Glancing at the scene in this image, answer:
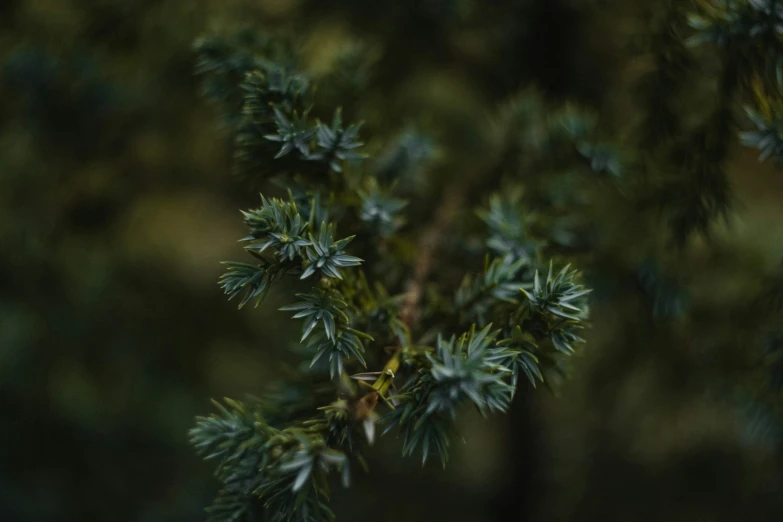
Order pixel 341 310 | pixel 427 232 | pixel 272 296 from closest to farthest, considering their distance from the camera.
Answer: pixel 341 310 < pixel 427 232 < pixel 272 296

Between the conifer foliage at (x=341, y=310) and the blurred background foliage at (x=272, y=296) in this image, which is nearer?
the conifer foliage at (x=341, y=310)

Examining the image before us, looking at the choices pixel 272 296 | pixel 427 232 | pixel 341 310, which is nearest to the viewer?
pixel 341 310

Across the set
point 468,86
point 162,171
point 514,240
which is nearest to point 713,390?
point 514,240

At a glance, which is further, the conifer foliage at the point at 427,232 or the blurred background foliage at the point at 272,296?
the blurred background foliage at the point at 272,296

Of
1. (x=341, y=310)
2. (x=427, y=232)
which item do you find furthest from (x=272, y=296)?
(x=341, y=310)

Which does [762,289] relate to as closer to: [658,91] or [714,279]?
[714,279]

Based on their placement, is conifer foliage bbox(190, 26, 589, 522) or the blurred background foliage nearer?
conifer foliage bbox(190, 26, 589, 522)

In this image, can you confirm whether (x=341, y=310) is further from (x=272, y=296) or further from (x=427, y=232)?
(x=272, y=296)

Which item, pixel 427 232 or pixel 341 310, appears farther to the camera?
pixel 427 232
